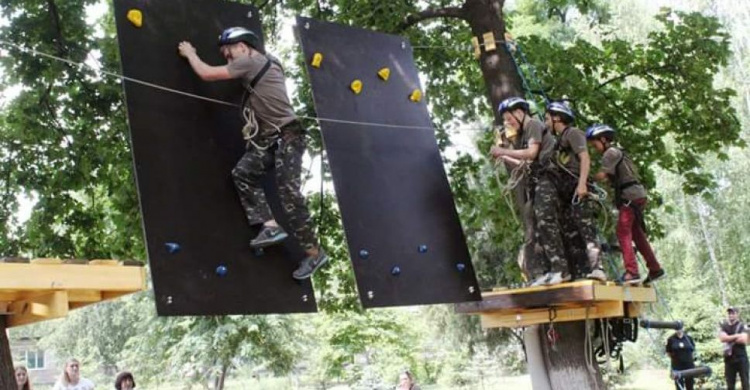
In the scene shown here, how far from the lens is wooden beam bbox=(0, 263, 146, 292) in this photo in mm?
3996

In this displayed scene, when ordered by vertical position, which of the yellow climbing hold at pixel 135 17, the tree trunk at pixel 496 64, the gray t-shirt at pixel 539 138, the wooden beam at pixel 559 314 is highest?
the tree trunk at pixel 496 64

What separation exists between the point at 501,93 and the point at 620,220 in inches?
77.8

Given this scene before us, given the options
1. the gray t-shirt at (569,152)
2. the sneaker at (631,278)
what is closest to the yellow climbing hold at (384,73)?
the gray t-shirt at (569,152)

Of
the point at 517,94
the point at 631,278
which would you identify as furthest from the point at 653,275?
the point at 517,94

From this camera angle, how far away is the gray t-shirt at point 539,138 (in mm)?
6160

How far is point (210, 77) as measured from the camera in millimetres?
4840

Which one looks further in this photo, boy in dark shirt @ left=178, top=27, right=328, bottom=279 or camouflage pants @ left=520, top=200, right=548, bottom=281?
camouflage pants @ left=520, top=200, right=548, bottom=281

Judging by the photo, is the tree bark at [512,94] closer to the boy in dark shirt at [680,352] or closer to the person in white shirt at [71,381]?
the person in white shirt at [71,381]

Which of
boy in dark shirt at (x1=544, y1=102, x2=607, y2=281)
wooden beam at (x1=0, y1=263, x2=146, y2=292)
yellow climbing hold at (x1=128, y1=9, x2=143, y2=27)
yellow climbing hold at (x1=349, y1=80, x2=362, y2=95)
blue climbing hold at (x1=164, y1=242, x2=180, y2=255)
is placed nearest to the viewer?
wooden beam at (x1=0, y1=263, x2=146, y2=292)

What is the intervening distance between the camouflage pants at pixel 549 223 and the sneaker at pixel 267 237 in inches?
90.6

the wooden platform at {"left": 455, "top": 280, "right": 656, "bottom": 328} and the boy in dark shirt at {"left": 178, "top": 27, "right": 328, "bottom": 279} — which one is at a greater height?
the boy in dark shirt at {"left": 178, "top": 27, "right": 328, "bottom": 279}

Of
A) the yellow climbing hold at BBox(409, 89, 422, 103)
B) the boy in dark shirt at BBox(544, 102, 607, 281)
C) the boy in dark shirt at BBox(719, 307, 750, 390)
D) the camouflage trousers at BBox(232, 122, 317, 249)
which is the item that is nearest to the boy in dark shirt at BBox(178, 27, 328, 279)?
the camouflage trousers at BBox(232, 122, 317, 249)

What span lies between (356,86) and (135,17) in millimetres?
1719

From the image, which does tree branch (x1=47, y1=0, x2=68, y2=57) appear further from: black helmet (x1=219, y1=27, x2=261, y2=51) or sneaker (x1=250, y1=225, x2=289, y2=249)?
sneaker (x1=250, y1=225, x2=289, y2=249)
